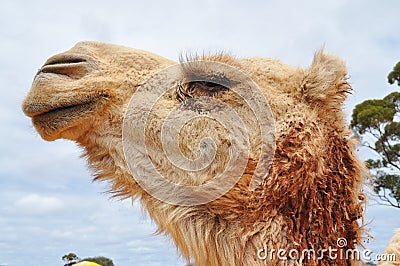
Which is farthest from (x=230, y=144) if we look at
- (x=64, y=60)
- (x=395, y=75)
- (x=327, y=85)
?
(x=395, y=75)

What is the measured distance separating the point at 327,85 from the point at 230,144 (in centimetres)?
73

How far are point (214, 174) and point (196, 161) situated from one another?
137mm

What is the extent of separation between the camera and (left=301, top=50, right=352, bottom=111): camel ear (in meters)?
3.12

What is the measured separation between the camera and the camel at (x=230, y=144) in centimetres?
290

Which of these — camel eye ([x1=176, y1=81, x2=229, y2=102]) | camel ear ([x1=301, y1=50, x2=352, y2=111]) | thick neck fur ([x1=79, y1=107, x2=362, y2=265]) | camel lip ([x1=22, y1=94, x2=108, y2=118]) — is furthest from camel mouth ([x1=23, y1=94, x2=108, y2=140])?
camel ear ([x1=301, y1=50, x2=352, y2=111])

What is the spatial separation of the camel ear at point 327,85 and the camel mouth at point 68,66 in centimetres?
141

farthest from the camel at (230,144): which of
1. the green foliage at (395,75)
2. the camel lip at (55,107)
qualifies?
the green foliage at (395,75)

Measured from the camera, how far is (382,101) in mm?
20938

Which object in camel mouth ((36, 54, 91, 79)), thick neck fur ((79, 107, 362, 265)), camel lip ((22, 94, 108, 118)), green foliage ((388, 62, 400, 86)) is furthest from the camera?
green foliage ((388, 62, 400, 86))

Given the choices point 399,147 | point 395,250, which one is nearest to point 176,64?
point 395,250

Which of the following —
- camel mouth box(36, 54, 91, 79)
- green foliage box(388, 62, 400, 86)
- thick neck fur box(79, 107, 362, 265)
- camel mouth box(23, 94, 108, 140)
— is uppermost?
green foliage box(388, 62, 400, 86)

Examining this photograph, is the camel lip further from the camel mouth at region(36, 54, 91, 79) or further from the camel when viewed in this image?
the camel mouth at region(36, 54, 91, 79)

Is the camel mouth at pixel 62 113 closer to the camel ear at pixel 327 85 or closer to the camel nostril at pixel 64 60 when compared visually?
the camel nostril at pixel 64 60

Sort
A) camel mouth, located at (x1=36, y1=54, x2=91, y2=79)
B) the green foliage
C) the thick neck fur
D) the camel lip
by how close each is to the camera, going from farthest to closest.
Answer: the green foliage → camel mouth, located at (x1=36, y1=54, x2=91, y2=79) → the camel lip → the thick neck fur
